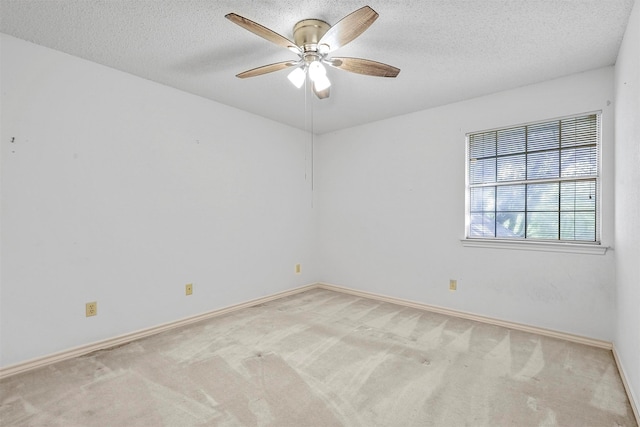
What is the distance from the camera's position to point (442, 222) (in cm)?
350

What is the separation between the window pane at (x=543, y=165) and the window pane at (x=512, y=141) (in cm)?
13

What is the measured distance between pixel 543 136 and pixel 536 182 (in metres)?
0.44

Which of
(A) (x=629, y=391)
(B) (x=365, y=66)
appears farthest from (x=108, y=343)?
(A) (x=629, y=391)

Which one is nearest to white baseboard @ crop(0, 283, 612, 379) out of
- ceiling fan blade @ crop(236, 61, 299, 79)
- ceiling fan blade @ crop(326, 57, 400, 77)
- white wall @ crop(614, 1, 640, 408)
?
white wall @ crop(614, 1, 640, 408)

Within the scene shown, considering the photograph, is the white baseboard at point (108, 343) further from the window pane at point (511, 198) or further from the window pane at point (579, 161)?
the window pane at point (579, 161)

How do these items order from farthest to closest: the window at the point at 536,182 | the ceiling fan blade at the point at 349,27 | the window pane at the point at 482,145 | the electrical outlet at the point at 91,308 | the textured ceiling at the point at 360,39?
the window pane at the point at 482,145, the window at the point at 536,182, the electrical outlet at the point at 91,308, the textured ceiling at the point at 360,39, the ceiling fan blade at the point at 349,27

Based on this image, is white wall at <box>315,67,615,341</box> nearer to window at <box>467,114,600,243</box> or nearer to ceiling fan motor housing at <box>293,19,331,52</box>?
window at <box>467,114,600,243</box>

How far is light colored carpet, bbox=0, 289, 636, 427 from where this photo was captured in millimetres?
1695

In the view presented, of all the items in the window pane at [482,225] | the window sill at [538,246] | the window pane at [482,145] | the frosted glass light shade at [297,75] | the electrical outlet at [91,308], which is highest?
the frosted glass light shade at [297,75]

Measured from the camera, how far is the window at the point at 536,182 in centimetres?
273

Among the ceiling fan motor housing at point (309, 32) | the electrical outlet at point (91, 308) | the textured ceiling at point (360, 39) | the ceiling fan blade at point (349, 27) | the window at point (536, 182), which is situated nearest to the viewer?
the ceiling fan blade at point (349, 27)

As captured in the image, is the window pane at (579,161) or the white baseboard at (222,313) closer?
the white baseboard at (222,313)

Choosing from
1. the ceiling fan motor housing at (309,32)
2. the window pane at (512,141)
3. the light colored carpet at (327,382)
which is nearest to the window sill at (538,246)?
the light colored carpet at (327,382)

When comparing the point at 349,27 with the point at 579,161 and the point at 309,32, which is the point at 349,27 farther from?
the point at 579,161
